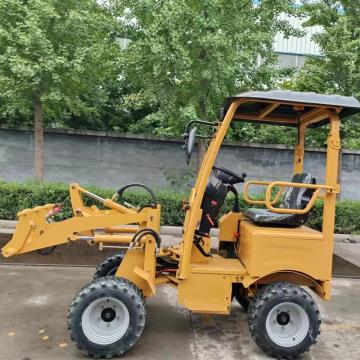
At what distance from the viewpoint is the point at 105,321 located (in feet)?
13.4

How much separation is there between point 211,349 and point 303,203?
1.67m

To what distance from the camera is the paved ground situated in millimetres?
4105

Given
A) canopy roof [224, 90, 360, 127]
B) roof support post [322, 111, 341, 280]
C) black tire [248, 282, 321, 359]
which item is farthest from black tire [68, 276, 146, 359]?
canopy roof [224, 90, 360, 127]

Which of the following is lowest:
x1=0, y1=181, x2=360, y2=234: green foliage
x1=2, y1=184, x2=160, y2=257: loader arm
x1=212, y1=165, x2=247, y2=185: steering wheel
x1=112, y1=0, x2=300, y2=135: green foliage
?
x1=0, y1=181, x2=360, y2=234: green foliage

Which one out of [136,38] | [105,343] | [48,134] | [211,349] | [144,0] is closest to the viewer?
[105,343]

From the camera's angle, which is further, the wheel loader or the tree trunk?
the tree trunk

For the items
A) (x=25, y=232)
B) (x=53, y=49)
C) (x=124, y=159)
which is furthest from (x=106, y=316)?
(x=124, y=159)

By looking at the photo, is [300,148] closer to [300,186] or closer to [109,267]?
[300,186]

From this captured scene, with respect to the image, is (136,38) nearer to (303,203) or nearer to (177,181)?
(177,181)

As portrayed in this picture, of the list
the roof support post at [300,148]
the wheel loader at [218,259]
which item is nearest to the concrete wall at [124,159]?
the roof support post at [300,148]

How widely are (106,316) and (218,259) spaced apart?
1.31 m

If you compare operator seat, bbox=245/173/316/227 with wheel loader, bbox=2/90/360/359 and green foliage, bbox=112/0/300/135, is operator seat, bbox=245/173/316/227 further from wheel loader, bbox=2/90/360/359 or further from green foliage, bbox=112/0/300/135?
green foliage, bbox=112/0/300/135

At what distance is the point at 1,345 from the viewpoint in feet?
13.5

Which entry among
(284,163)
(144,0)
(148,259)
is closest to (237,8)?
(144,0)
